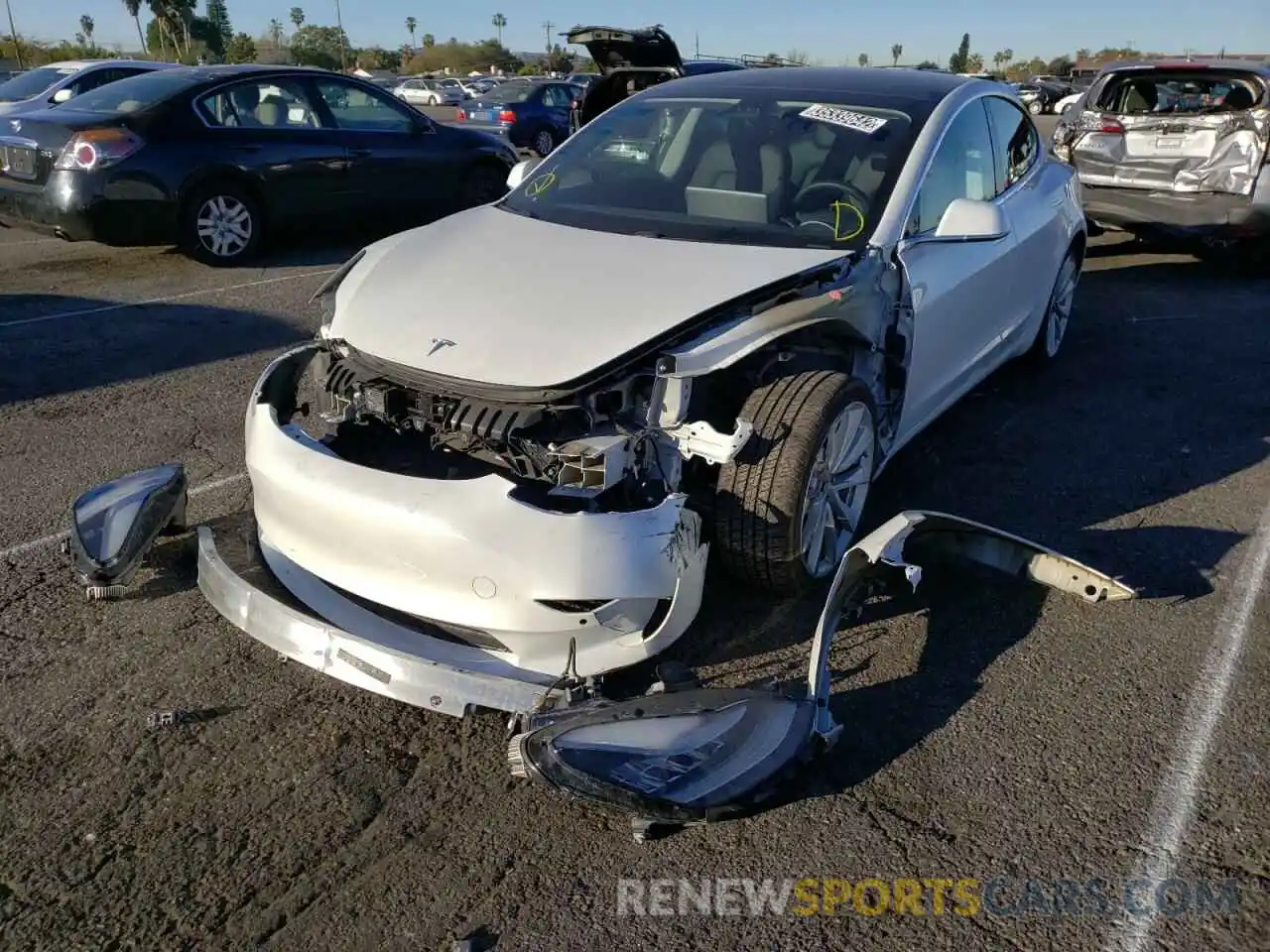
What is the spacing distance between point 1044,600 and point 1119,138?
691cm

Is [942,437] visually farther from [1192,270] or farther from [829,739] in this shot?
[1192,270]

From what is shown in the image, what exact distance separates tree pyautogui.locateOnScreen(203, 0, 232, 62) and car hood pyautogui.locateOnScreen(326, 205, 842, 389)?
78.4m

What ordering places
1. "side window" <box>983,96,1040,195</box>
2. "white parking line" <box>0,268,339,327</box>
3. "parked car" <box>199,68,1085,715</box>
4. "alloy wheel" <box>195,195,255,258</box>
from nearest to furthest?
"parked car" <box>199,68,1085,715</box> < "side window" <box>983,96,1040,195</box> < "white parking line" <box>0,268,339,327</box> < "alloy wheel" <box>195,195,255,258</box>

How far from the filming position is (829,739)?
2.77m

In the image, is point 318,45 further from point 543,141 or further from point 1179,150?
point 1179,150

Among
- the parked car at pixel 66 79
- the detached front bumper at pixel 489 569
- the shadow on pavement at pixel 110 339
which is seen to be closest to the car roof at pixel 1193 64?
the shadow on pavement at pixel 110 339

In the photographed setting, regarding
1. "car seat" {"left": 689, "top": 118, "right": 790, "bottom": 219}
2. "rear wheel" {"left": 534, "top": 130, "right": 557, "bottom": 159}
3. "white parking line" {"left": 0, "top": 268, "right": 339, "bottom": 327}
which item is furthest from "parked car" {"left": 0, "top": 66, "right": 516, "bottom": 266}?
"rear wheel" {"left": 534, "top": 130, "right": 557, "bottom": 159}

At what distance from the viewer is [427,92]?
43.7m

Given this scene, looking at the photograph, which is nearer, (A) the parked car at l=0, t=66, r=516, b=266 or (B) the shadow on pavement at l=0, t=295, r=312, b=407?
(B) the shadow on pavement at l=0, t=295, r=312, b=407

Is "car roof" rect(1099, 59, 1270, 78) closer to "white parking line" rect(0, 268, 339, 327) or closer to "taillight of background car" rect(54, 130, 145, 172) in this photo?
"white parking line" rect(0, 268, 339, 327)

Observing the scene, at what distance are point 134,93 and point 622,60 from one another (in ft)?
13.2

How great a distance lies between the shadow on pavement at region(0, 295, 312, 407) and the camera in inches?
237

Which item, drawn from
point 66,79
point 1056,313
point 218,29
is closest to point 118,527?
point 1056,313

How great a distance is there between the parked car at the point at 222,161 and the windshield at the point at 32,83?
5.23m
